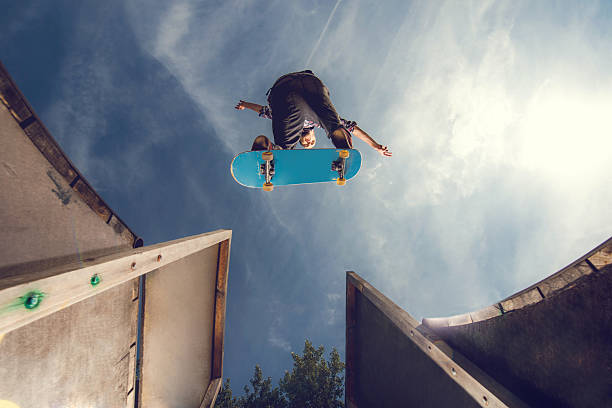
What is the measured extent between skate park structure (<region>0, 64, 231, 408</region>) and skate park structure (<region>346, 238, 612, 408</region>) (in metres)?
2.24

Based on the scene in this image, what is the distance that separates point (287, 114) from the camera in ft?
10.9

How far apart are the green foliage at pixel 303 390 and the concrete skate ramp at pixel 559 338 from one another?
8433 millimetres

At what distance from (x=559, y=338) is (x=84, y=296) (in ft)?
9.29

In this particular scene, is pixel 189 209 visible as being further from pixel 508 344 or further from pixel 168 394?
pixel 508 344

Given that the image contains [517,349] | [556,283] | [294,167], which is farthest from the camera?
[294,167]

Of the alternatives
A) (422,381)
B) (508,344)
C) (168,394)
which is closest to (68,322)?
(168,394)

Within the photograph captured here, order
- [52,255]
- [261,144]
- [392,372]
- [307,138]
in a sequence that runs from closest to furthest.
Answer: [52,255]
[392,372]
[261,144]
[307,138]

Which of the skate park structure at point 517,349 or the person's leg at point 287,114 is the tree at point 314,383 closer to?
the skate park structure at point 517,349

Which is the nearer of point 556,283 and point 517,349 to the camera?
point 556,283

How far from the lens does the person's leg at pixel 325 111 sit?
9.87ft

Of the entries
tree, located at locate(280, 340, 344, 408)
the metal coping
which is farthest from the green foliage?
the metal coping

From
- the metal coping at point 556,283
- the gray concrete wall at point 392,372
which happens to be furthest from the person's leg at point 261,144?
the metal coping at point 556,283

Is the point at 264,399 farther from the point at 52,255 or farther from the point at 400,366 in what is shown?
the point at 52,255

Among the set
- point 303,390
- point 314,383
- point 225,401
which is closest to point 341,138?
point 314,383
